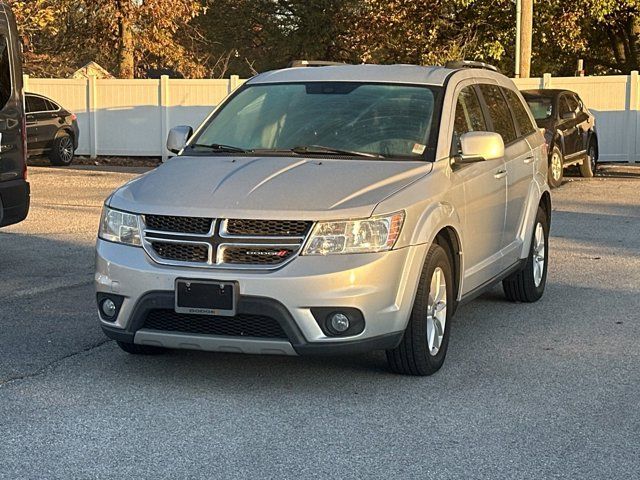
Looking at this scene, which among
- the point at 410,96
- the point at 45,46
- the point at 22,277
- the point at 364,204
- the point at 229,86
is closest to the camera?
the point at 364,204

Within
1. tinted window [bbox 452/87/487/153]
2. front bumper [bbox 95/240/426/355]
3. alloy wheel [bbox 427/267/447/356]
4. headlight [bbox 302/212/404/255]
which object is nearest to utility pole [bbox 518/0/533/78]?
tinted window [bbox 452/87/487/153]

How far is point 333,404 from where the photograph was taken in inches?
Result: 217

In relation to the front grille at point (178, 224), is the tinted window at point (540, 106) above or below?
above

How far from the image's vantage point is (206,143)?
273 inches

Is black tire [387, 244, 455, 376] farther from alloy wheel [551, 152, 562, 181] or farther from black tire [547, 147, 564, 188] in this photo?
alloy wheel [551, 152, 562, 181]

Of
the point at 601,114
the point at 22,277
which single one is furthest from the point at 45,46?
the point at 22,277

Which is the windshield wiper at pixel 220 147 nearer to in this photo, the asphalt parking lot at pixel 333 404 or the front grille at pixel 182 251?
the front grille at pixel 182 251

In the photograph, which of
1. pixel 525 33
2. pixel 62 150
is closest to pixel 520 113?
Result: pixel 525 33

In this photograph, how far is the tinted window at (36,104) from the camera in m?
22.7

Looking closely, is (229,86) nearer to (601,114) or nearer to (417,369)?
(601,114)

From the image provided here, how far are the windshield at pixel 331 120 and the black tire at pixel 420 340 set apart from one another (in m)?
0.75

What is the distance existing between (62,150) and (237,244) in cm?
1906

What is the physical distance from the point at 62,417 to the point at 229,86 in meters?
21.0

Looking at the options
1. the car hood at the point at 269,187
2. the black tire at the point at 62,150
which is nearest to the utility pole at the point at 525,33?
the black tire at the point at 62,150
